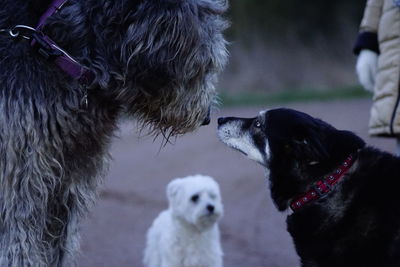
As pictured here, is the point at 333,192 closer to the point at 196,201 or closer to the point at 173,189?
the point at 196,201

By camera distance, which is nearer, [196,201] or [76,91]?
[76,91]

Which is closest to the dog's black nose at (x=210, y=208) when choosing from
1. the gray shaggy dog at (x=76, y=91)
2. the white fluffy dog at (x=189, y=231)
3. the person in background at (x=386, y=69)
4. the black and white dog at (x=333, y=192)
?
the white fluffy dog at (x=189, y=231)

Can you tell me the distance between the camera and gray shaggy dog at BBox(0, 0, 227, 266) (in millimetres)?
3520

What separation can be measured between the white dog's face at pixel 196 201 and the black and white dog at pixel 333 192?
2.49 m

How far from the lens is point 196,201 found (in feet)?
23.6

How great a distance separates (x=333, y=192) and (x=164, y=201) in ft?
22.6

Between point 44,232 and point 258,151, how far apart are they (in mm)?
1566

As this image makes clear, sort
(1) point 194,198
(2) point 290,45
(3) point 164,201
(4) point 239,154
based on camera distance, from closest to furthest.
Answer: (1) point 194,198 < (3) point 164,201 < (4) point 239,154 < (2) point 290,45

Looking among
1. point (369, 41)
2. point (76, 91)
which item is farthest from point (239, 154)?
point (76, 91)

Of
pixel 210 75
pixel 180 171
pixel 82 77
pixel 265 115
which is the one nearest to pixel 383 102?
pixel 265 115

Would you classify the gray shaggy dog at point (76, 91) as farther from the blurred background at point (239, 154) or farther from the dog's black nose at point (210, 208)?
the dog's black nose at point (210, 208)

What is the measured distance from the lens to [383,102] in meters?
5.12

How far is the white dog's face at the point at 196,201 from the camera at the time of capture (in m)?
6.98

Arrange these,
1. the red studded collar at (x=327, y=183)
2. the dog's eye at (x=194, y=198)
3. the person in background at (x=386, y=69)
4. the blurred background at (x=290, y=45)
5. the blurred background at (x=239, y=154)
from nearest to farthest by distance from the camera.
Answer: the red studded collar at (x=327, y=183) → the person in background at (x=386, y=69) → the dog's eye at (x=194, y=198) → the blurred background at (x=239, y=154) → the blurred background at (x=290, y=45)
